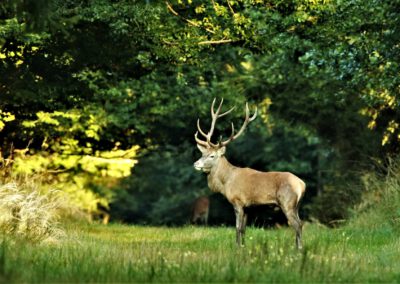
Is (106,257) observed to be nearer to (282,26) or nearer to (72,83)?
(72,83)

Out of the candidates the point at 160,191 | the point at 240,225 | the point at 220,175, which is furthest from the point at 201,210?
the point at 240,225

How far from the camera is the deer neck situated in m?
14.5

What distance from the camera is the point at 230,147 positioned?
36156 mm

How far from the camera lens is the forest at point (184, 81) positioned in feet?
52.7

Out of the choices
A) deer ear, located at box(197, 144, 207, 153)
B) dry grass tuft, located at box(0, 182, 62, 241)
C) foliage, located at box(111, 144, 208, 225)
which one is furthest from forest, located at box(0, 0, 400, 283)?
foliage, located at box(111, 144, 208, 225)

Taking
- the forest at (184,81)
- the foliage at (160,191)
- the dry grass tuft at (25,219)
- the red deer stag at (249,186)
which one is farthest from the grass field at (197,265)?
the foliage at (160,191)

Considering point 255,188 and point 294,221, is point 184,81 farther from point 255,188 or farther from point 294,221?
point 294,221

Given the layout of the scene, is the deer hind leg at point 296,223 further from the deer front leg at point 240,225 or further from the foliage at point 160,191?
the foliage at point 160,191

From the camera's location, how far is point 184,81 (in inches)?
792

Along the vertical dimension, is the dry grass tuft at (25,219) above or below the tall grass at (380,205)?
below

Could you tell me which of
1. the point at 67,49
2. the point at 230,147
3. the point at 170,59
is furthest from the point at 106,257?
the point at 230,147

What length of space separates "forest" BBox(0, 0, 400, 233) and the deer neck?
9.97 feet

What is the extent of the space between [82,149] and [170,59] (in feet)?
22.7

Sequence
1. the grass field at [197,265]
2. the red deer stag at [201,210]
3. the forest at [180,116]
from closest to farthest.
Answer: the grass field at [197,265], the forest at [180,116], the red deer stag at [201,210]
